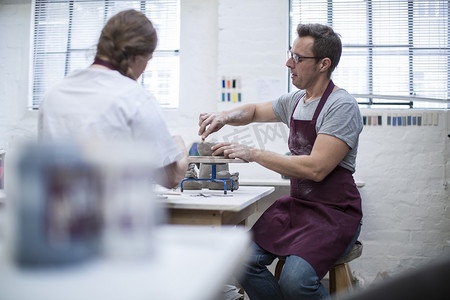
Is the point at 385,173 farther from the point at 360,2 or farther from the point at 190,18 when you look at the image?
the point at 190,18

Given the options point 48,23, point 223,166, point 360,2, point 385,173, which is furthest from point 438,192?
point 48,23

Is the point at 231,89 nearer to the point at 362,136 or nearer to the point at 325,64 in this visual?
the point at 362,136

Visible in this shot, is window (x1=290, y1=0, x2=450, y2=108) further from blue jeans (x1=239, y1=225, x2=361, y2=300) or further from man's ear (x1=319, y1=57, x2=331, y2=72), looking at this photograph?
blue jeans (x1=239, y1=225, x2=361, y2=300)

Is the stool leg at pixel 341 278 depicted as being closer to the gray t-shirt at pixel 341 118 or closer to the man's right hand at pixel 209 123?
the gray t-shirt at pixel 341 118

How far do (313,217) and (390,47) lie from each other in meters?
2.66

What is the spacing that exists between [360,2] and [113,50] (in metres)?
3.28

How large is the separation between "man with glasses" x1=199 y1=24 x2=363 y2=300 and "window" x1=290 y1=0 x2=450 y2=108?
1.86 metres

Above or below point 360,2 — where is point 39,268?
below

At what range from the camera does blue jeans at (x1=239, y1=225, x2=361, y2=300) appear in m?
1.82

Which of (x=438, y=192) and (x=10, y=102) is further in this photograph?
(x=10, y=102)

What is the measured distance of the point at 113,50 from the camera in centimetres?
148

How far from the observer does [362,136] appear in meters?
3.88

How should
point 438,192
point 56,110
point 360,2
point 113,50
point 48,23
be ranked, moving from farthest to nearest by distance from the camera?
point 48,23
point 360,2
point 438,192
point 113,50
point 56,110

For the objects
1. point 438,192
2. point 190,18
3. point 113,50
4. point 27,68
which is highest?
point 190,18
